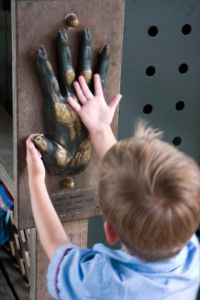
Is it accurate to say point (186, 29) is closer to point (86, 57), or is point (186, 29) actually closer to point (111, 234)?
point (86, 57)

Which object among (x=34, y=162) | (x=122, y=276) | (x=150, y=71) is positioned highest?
(x=150, y=71)

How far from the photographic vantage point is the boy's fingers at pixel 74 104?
82 centimetres

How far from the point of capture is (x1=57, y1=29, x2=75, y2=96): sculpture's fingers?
79 cm

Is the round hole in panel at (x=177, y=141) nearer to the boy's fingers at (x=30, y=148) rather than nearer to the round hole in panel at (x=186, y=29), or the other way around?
the round hole in panel at (x=186, y=29)

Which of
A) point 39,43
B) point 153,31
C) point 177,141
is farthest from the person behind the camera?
point 177,141

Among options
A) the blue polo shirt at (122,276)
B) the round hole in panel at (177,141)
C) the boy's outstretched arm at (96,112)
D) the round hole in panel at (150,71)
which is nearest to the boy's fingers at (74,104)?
the boy's outstretched arm at (96,112)

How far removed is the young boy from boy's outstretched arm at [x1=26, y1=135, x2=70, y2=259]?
18mm

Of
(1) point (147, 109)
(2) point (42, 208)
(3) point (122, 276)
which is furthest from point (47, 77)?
(1) point (147, 109)

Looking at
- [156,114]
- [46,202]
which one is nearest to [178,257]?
[46,202]

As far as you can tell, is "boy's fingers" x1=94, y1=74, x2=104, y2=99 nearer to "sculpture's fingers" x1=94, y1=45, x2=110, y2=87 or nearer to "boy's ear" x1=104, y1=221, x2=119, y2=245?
"sculpture's fingers" x1=94, y1=45, x2=110, y2=87

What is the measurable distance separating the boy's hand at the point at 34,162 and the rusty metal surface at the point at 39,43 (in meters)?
0.02

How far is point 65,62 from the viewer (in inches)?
31.6

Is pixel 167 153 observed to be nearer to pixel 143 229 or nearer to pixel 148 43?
pixel 143 229

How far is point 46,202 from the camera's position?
2.68ft
